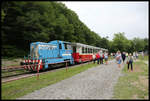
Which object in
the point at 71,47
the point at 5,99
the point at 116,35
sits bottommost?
the point at 5,99

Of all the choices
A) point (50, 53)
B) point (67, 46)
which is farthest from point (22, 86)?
point (67, 46)

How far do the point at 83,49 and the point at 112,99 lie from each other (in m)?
16.5

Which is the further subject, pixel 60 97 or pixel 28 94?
pixel 28 94

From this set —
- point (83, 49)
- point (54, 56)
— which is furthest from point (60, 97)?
point (83, 49)

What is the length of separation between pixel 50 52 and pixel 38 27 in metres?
9.95

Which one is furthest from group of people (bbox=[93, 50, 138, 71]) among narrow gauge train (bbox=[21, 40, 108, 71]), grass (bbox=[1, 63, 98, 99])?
grass (bbox=[1, 63, 98, 99])

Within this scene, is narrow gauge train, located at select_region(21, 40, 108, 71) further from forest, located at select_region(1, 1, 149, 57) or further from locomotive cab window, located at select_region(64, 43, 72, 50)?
forest, located at select_region(1, 1, 149, 57)

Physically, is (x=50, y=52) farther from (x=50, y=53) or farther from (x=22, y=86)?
(x=22, y=86)

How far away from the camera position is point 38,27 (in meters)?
4.18

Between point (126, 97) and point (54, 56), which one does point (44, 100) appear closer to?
point (126, 97)

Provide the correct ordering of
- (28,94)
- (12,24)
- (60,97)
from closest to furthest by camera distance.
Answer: (12,24)
(60,97)
(28,94)

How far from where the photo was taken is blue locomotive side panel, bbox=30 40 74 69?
1267cm

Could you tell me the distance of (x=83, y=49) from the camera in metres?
20.7

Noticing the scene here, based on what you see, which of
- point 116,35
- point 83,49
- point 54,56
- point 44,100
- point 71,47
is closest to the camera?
point 44,100
